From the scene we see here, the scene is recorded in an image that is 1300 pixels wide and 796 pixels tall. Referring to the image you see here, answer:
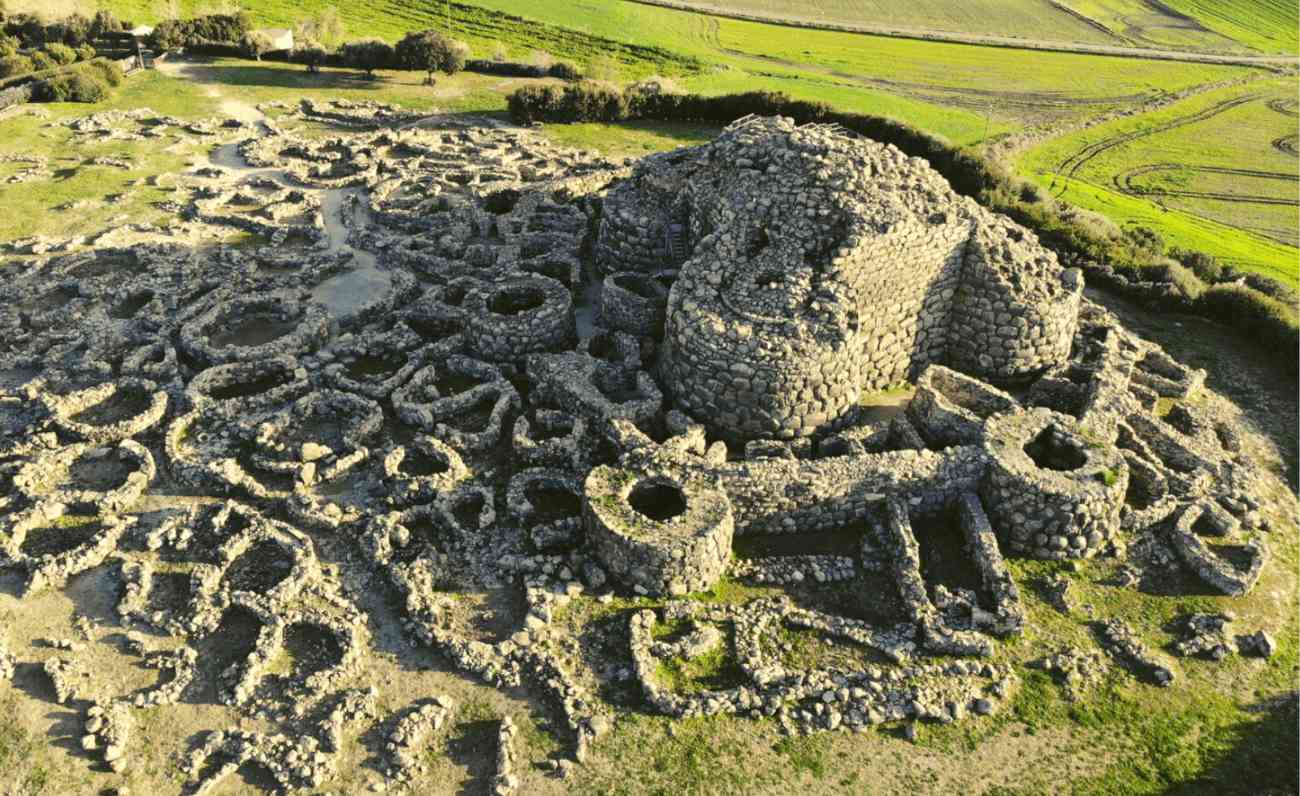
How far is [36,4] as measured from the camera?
5772 centimetres

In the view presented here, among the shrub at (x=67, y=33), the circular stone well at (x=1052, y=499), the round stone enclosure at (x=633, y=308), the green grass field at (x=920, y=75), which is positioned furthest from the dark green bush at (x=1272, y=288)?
the shrub at (x=67, y=33)

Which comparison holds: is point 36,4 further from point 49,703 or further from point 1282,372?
point 1282,372

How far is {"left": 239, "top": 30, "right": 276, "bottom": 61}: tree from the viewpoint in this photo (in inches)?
2098

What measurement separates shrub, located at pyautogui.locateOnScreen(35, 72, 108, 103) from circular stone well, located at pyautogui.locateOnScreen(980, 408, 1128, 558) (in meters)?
48.9

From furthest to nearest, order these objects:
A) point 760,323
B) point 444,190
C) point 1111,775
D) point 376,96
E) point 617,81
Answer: point 617,81, point 376,96, point 444,190, point 760,323, point 1111,775

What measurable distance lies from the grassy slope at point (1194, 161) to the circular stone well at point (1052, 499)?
851 inches

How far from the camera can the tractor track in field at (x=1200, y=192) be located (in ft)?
137

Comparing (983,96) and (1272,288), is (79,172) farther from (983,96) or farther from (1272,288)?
(983,96)

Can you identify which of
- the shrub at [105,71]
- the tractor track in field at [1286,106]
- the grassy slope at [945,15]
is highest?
the grassy slope at [945,15]

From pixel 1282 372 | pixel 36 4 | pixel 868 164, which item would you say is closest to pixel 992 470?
pixel 868 164

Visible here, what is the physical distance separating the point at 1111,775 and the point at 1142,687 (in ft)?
7.39

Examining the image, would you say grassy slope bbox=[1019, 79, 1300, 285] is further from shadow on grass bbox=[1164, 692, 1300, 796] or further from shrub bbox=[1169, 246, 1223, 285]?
shadow on grass bbox=[1164, 692, 1300, 796]

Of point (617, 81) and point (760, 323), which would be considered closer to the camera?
point (760, 323)

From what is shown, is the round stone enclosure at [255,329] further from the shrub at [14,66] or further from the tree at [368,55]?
the shrub at [14,66]
